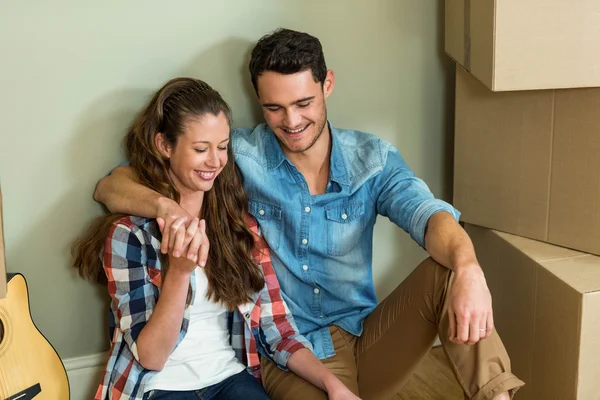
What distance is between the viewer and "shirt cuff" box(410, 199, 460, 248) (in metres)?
1.55

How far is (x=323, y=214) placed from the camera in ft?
5.65

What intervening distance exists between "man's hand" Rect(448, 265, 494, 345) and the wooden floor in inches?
23.6

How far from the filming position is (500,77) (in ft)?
5.09

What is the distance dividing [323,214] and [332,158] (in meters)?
0.14

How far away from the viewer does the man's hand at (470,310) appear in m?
1.37

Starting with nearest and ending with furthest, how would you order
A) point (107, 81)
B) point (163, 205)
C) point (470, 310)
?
point (470, 310) < point (163, 205) < point (107, 81)

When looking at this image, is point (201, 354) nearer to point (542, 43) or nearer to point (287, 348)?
point (287, 348)

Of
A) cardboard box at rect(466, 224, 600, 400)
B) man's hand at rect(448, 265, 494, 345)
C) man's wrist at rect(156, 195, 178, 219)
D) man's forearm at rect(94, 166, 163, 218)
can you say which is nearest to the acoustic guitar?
man's forearm at rect(94, 166, 163, 218)

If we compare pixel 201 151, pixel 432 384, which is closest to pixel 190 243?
pixel 201 151

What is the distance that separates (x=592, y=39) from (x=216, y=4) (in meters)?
0.86

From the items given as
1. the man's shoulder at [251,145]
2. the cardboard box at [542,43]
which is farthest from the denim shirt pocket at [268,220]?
the cardboard box at [542,43]

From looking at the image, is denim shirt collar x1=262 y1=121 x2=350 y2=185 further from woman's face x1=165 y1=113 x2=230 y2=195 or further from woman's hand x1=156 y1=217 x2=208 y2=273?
woman's hand x1=156 y1=217 x2=208 y2=273

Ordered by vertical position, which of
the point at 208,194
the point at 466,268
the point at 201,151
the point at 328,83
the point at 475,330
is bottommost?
the point at 475,330

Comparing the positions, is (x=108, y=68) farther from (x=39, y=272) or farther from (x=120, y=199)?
(x=39, y=272)
